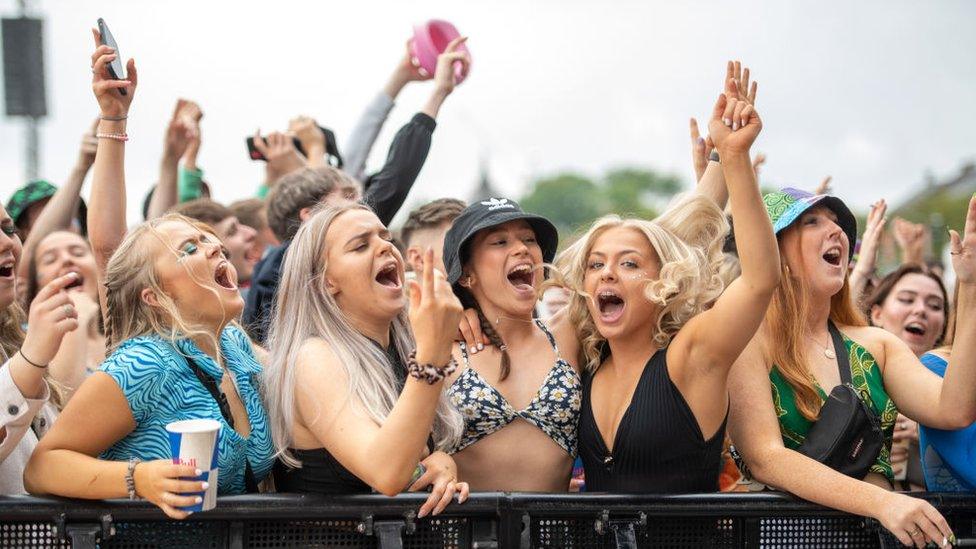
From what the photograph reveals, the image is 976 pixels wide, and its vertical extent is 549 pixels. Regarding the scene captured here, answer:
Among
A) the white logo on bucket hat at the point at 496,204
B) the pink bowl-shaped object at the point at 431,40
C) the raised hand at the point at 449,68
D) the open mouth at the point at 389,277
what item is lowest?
the open mouth at the point at 389,277

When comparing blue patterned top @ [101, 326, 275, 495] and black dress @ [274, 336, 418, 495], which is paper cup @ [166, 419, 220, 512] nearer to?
blue patterned top @ [101, 326, 275, 495]

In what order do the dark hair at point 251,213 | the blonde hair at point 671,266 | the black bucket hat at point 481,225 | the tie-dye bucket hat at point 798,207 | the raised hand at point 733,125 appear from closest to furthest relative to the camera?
the raised hand at point 733,125 < the blonde hair at point 671,266 < the tie-dye bucket hat at point 798,207 < the black bucket hat at point 481,225 < the dark hair at point 251,213

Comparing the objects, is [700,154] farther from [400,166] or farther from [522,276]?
[400,166]

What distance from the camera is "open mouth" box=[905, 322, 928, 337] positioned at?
504cm

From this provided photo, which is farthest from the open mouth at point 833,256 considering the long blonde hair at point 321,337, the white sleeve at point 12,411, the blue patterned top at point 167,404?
the white sleeve at point 12,411

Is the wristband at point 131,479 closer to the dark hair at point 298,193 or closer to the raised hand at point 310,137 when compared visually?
the dark hair at point 298,193

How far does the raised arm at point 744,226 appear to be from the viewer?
9.71 ft

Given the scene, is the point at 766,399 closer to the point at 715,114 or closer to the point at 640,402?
the point at 640,402

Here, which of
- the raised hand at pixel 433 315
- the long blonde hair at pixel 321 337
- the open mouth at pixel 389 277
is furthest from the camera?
the open mouth at pixel 389 277

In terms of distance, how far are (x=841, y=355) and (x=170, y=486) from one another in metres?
2.21

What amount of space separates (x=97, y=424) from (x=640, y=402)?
158 cm

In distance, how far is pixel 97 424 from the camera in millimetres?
2803

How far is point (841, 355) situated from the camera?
11.5ft

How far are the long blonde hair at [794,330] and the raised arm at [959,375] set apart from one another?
367mm
